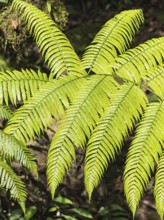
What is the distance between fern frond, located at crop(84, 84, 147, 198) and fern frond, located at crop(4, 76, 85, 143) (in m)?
0.25

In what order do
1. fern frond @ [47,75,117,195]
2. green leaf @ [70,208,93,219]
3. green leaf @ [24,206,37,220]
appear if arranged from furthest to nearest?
green leaf @ [70,208,93,219] < green leaf @ [24,206,37,220] < fern frond @ [47,75,117,195]

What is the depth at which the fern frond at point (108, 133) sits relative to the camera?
7.98ft

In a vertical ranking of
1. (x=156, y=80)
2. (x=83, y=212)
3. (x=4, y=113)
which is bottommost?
(x=83, y=212)

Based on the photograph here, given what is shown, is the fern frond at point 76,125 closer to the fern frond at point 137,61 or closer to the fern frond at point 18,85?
the fern frond at point 137,61

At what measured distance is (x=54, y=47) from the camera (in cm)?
298

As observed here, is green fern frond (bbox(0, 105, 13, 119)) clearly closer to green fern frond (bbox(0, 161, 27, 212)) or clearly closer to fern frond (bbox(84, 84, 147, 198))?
green fern frond (bbox(0, 161, 27, 212))

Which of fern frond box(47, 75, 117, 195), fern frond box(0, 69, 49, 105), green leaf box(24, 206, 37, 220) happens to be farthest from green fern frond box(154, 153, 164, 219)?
green leaf box(24, 206, 37, 220)

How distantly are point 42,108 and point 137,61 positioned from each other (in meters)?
0.78

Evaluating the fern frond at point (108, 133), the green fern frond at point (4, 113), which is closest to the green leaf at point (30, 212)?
the green fern frond at point (4, 113)

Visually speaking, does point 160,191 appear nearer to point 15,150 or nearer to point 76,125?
point 76,125

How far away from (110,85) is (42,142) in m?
2.22

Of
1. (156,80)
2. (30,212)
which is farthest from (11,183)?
(30,212)

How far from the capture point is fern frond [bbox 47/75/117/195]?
7.91 feet

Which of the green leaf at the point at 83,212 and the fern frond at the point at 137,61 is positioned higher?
the fern frond at the point at 137,61
